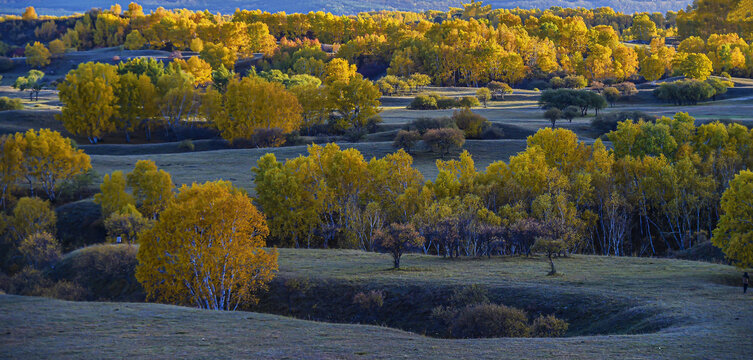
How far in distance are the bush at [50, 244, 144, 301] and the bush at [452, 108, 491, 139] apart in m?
55.9

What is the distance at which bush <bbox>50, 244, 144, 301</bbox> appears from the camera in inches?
1829

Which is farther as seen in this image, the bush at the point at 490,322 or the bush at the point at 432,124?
the bush at the point at 432,124

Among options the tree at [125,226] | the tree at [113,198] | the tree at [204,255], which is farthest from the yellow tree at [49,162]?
the tree at [204,255]

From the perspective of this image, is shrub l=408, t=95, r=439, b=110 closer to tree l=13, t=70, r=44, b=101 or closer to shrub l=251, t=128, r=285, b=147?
shrub l=251, t=128, r=285, b=147

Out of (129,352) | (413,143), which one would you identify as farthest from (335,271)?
(413,143)

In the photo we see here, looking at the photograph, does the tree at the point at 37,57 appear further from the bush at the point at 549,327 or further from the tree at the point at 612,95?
the bush at the point at 549,327

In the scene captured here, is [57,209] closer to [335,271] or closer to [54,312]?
[335,271]

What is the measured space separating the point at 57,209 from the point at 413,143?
42.0 meters

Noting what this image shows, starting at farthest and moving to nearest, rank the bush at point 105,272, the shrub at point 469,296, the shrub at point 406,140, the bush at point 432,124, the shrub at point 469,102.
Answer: the shrub at point 469,102 → the bush at point 432,124 → the shrub at point 406,140 → the bush at point 105,272 → the shrub at point 469,296

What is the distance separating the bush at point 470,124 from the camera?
9494cm

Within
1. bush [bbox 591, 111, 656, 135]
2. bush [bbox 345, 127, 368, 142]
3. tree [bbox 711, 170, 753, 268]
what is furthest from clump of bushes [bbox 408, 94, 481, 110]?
tree [bbox 711, 170, 753, 268]

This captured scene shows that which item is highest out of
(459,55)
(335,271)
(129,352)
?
(459,55)

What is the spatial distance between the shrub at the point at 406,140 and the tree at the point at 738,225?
164 ft

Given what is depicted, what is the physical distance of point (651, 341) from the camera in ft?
75.3
